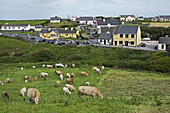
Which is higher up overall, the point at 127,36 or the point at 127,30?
the point at 127,30

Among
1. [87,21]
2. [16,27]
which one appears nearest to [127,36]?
[16,27]

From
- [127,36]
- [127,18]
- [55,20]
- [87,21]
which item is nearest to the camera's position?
[127,36]

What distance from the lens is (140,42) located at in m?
67.6

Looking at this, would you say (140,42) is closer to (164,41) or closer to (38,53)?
(164,41)

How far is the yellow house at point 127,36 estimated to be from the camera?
211 ft

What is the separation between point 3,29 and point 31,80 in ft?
372

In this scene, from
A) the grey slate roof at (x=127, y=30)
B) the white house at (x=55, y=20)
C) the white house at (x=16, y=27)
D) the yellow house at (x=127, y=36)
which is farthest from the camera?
the white house at (x=55, y=20)

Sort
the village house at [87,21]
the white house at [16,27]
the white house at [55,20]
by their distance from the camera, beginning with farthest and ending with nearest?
the white house at [55,20] < the village house at [87,21] < the white house at [16,27]

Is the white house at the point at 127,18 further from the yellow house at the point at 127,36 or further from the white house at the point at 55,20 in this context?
the yellow house at the point at 127,36

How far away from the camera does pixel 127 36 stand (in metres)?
65.5

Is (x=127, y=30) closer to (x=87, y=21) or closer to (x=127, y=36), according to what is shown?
(x=127, y=36)

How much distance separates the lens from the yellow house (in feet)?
211

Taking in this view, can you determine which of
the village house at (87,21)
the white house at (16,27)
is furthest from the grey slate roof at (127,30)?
the village house at (87,21)

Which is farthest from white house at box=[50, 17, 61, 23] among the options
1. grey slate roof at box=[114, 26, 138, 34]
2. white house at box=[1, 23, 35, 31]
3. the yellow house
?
grey slate roof at box=[114, 26, 138, 34]
